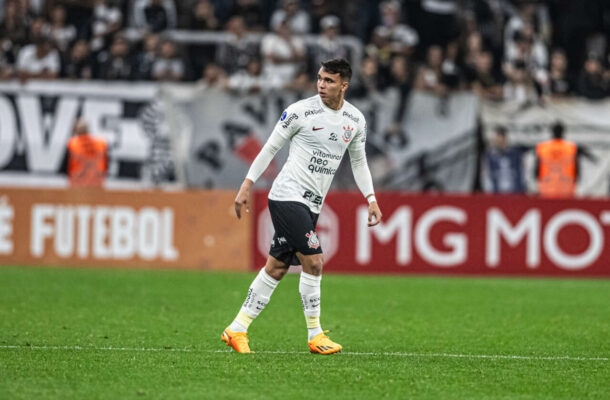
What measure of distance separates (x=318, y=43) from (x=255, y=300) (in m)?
12.3

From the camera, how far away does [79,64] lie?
21453 millimetres

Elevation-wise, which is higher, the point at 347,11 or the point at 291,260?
the point at 347,11

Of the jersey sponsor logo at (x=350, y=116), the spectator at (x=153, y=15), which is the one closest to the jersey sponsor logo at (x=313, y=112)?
the jersey sponsor logo at (x=350, y=116)

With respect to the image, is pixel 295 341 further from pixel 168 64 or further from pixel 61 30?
pixel 61 30

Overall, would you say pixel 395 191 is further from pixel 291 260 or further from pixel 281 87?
pixel 291 260

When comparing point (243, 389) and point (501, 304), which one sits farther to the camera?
point (501, 304)

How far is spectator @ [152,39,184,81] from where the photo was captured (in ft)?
69.6

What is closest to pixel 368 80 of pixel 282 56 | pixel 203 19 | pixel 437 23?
pixel 282 56

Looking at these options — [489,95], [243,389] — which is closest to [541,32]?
[489,95]

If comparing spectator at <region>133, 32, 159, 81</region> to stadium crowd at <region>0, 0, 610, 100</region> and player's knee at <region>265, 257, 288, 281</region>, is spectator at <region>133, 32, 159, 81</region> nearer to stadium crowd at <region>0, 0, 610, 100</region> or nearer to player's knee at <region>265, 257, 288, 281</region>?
stadium crowd at <region>0, 0, 610, 100</region>

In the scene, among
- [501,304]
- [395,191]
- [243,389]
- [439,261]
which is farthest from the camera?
[395,191]

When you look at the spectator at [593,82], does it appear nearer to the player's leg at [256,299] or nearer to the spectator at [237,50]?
the spectator at [237,50]

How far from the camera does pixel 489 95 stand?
2120cm

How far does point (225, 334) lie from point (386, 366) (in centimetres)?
148
